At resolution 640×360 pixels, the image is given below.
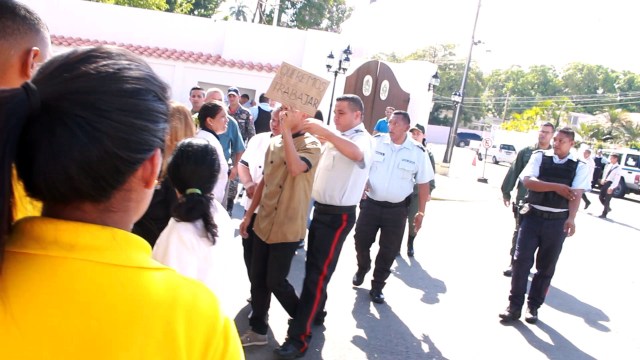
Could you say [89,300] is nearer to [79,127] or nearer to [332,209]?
[79,127]

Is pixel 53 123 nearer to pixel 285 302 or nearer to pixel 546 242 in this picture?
pixel 285 302

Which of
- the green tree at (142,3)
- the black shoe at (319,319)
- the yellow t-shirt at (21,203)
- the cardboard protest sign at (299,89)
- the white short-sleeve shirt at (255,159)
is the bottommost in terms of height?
the black shoe at (319,319)

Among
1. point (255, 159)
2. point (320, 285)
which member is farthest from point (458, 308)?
point (255, 159)

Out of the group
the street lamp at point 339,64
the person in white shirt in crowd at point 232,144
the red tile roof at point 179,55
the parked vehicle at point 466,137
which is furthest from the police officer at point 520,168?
the parked vehicle at point 466,137

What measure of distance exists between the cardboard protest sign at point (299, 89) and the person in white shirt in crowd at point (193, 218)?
1.07 meters

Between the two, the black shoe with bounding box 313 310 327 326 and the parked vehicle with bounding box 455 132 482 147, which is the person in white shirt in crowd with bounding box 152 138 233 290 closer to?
the black shoe with bounding box 313 310 327 326

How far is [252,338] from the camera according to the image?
3885 mm

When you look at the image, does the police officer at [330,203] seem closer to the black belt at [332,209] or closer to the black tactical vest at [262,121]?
the black belt at [332,209]

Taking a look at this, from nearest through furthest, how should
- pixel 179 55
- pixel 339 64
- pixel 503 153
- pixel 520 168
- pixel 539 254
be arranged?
1. pixel 539 254
2. pixel 520 168
3. pixel 339 64
4. pixel 179 55
5. pixel 503 153

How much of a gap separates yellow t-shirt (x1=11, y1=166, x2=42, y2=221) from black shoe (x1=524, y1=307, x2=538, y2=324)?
5.11 metres

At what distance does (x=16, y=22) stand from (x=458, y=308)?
459 centimetres

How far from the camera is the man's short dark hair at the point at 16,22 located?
228 cm

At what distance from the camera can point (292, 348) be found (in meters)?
3.73

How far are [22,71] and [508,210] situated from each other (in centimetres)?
1257
